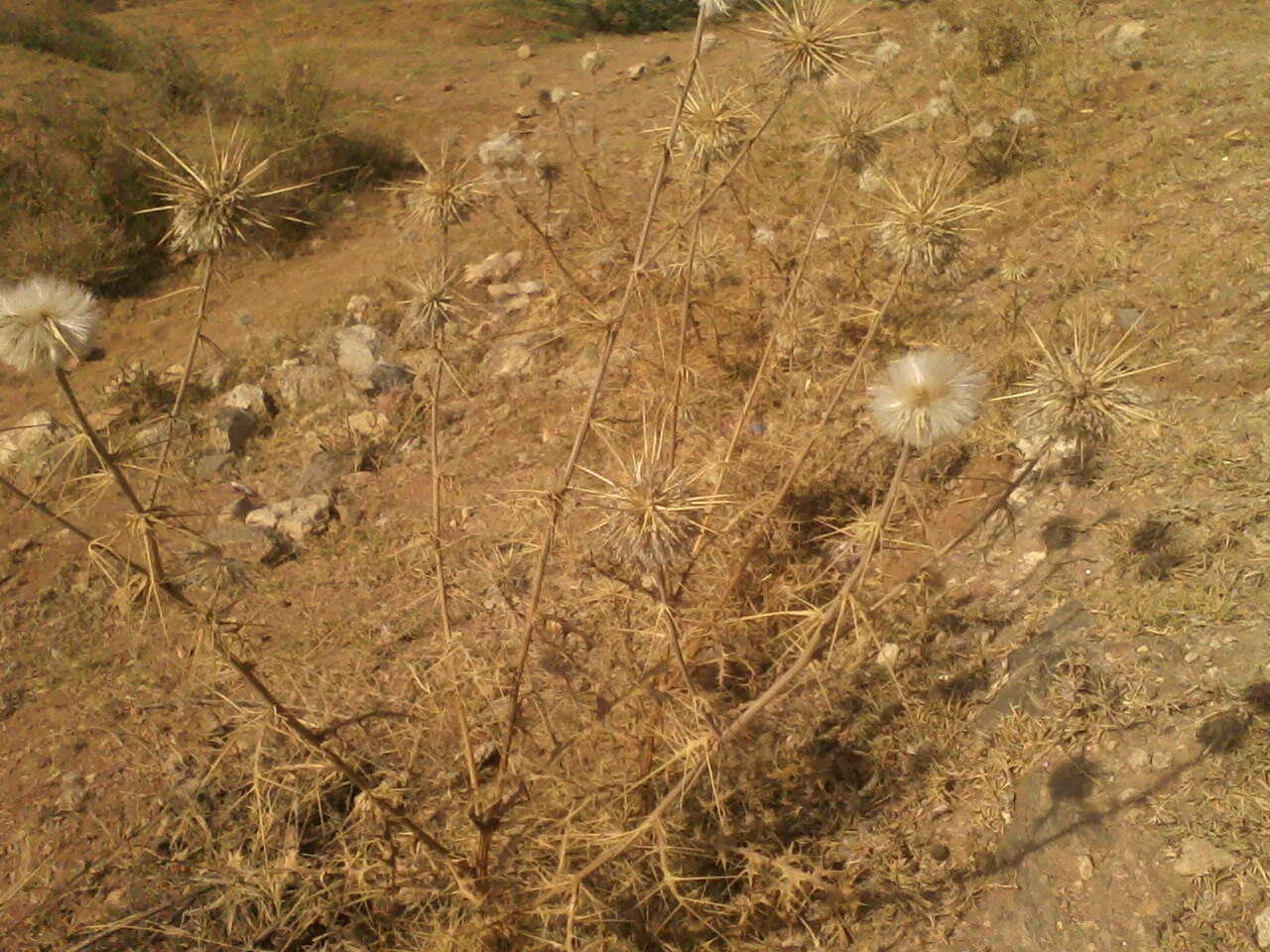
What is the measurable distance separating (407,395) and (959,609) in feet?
10.2

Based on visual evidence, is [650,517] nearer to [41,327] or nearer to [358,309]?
[41,327]

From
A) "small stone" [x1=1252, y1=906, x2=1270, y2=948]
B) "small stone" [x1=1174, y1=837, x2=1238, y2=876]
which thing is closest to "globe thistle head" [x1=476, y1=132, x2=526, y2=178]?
"small stone" [x1=1174, y1=837, x2=1238, y2=876]

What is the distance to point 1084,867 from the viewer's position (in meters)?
2.57

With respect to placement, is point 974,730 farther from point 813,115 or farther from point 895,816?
point 813,115

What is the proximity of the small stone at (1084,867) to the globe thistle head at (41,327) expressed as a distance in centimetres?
274

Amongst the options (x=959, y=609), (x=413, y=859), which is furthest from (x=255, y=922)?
(x=959, y=609)

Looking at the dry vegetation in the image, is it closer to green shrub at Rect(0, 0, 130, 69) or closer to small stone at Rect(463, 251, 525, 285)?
small stone at Rect(463, 251, 525, 285)

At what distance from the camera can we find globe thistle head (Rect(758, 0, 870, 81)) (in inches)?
86.7

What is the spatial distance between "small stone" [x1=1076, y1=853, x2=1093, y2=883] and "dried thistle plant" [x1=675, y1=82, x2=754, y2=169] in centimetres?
222

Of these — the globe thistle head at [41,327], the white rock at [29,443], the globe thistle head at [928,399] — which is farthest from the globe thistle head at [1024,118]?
the white rock at [29,443]

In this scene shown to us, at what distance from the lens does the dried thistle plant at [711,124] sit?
277 cm

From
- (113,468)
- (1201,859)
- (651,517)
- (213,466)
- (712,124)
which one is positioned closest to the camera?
(113,468)

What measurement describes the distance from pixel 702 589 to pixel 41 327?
7.48ft

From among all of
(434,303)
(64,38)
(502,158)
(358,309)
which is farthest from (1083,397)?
(64,38)
